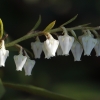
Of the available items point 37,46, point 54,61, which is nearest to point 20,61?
point 37,46

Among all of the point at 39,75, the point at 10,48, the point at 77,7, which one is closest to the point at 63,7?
the point at 77,7

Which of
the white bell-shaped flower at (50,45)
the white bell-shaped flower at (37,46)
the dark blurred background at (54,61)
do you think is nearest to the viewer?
the white bell-shaped flower at (50,45)

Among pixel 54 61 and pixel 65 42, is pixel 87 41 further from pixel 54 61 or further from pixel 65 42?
pixel 54 61

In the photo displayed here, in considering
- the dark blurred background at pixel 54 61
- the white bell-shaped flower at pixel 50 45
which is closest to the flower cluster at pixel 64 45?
the white bell-shaped flower at pixel 50 45

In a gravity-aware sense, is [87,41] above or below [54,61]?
above

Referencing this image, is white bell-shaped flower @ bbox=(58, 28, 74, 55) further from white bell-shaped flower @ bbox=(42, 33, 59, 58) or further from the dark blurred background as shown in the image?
the dark blurred background

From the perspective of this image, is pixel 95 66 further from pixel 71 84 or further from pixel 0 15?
pixel 0 15

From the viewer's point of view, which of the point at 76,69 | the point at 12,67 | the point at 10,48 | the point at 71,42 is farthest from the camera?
the point at 76,69

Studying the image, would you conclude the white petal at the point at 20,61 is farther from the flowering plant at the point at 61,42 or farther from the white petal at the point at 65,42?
the white petal at the point at 65,42

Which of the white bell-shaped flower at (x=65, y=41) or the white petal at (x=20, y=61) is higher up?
the white bell-shaped flower at (x=65, y=41)
